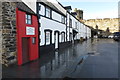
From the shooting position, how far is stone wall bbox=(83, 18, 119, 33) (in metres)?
56.7

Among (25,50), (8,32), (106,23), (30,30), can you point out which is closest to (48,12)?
(30,30)

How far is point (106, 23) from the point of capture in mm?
58188

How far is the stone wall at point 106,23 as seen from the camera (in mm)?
56688

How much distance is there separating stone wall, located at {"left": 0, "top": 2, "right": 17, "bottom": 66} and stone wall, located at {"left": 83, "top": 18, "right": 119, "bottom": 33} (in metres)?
54.9

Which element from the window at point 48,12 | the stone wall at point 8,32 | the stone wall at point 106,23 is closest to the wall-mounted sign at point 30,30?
the stone wall at point 8,32

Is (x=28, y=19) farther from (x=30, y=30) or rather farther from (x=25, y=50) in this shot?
(x=25, y=50)

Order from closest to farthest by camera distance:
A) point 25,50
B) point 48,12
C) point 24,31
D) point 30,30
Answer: point 24,31 < point 25,50 < point 30,30 < point 48,12

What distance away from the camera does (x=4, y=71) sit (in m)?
7.84

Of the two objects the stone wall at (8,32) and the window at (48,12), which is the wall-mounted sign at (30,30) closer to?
the stone wall at (8,32)

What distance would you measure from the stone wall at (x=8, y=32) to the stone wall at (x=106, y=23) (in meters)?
54.9

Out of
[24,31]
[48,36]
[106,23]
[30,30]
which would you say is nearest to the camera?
[24,31]

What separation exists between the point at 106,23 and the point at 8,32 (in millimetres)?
56338

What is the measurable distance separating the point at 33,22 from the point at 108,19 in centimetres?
5412

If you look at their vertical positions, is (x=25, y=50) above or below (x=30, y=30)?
below
